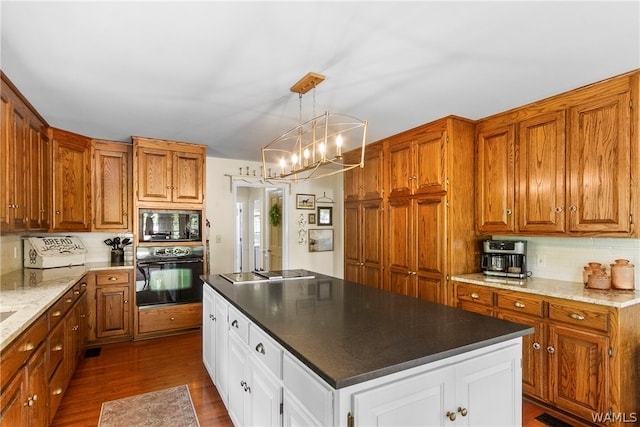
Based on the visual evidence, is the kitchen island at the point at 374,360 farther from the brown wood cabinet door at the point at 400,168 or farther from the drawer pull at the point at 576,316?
the brown wood cabinet door at the point at 400,168

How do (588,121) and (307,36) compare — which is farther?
(588,121)

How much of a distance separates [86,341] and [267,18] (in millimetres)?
3813

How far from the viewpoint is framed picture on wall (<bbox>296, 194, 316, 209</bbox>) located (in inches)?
222

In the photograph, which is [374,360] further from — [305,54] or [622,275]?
[622,275]

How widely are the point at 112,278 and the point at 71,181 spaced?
45.5 inches

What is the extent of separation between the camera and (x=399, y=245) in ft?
12.5

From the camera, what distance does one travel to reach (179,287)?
4.21 metres

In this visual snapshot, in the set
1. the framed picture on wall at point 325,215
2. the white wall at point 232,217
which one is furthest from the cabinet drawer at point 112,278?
the framed picture on wall at point 325,215

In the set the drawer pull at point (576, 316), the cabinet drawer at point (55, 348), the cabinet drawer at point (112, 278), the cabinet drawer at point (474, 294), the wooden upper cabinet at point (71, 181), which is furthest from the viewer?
the cabinet drawer at point (112, 278)

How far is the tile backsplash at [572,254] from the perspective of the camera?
104 inches

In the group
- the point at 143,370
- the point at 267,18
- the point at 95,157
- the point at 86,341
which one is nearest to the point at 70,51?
the point at 267,18

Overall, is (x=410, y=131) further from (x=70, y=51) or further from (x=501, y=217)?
(x=70, y=51)

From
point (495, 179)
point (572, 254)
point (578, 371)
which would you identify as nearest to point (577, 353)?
point (578, 371)

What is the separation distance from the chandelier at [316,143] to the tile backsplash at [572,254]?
187 centimetres
